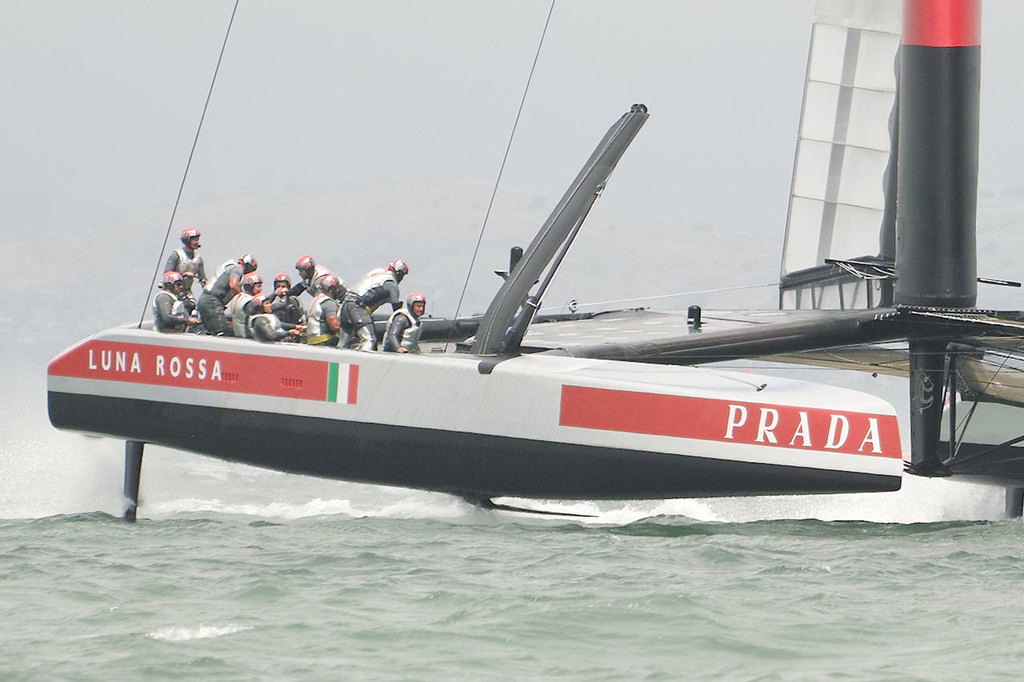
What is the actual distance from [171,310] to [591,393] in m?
2.94

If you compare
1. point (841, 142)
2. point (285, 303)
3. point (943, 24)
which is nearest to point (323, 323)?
point (285, 303)

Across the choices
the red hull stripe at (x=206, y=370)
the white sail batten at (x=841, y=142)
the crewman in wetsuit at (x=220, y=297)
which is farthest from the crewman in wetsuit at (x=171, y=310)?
the white sail batten at (x=841, y=142)

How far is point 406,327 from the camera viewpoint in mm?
9258

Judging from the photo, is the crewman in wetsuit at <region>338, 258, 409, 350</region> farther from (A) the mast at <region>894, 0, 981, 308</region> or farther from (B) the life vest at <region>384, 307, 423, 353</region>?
(A) the mast at <region>894, 0, 981, 308</region>

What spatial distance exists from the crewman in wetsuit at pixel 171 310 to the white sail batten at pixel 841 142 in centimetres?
503

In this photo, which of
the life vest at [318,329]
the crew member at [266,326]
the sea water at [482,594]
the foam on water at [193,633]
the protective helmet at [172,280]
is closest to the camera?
the sea water at [482,594]

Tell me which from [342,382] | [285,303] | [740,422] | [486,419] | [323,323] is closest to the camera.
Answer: [740,422]

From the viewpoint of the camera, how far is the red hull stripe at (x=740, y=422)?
813 cm

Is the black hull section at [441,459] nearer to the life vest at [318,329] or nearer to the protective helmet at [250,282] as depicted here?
the life vest at [318,329]

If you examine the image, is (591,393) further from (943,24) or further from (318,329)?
(943,24)

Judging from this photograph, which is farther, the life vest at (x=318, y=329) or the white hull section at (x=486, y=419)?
the life vest at (x=318, y=329)

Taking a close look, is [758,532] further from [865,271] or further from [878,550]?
[865,271]

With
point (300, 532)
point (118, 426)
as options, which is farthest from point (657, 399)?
point (118, 426)

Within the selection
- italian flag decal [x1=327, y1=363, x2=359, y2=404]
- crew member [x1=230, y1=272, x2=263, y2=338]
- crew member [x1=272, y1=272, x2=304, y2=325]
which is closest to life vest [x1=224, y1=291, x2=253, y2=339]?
crew member [x1=230, y1=272, x2=263, y2=338]
